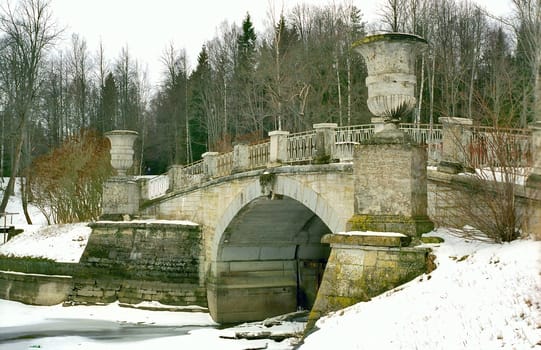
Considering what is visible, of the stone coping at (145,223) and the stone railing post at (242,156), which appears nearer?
the stone railing post at (242,156)

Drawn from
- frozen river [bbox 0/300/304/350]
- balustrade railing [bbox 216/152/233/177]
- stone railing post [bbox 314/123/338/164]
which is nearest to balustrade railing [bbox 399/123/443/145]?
stone railing post [bbox 314/123/338/164]

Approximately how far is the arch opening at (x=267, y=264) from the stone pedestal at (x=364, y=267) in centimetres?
726

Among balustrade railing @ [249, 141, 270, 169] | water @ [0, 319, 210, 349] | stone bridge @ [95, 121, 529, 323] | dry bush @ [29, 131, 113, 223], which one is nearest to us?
stone bridge @ [95, 121, 529, 323]

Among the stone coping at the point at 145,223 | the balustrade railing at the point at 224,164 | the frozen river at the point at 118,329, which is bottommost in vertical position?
the frozen river at the point at 118,329

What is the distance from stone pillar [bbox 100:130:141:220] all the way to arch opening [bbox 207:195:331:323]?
3.92 metres

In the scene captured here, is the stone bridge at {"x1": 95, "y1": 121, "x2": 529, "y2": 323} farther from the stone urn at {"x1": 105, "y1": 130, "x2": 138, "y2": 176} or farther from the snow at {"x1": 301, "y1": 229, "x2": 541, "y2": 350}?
the snow at {"x1": 301, "y1": 229, "x2": 541, "y2": 350}

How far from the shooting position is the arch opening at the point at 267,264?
689 inches

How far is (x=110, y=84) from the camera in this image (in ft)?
149

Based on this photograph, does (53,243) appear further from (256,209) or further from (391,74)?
(391,74)

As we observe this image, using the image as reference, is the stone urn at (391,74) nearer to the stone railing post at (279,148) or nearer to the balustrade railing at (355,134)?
the balustrade railing at (355,134)

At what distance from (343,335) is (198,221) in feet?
36.8

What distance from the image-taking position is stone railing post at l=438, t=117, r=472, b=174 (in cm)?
1024

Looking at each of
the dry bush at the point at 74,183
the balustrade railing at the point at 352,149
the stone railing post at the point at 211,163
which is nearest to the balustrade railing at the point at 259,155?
the balustrade railing at the point at 352,149

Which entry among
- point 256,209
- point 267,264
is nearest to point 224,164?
point 256,209
